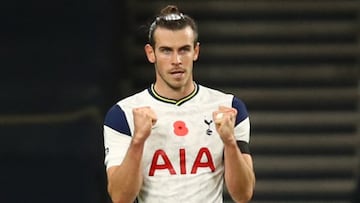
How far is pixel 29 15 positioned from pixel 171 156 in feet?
7.57

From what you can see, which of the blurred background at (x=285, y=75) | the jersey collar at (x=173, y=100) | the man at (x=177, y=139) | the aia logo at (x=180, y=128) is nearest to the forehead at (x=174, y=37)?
the man at (x=177, y=139)

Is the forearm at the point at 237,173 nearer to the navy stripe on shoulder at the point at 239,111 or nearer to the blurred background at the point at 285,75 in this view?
the navy stripe on shoulder at the point at 239,111

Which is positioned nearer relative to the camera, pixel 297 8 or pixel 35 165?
pixel 35 165

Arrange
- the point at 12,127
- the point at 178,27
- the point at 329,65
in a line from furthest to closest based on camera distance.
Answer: the point at 329,65 < the point at 12,127 < the point at 178,27

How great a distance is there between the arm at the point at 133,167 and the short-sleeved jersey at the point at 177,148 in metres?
0.12

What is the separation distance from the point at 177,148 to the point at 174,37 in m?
0.44

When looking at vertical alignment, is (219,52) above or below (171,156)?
above

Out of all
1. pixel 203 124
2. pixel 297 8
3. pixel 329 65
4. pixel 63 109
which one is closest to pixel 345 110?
pixel 329 65

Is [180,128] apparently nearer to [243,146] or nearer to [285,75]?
[243,146]

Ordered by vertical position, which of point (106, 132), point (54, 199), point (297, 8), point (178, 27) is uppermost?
point (297, 8)

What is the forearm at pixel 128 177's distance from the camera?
384 centimetres

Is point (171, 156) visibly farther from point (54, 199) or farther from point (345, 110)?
point (345, 110)

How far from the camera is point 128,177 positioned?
389 centimetres

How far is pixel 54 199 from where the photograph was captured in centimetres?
610
